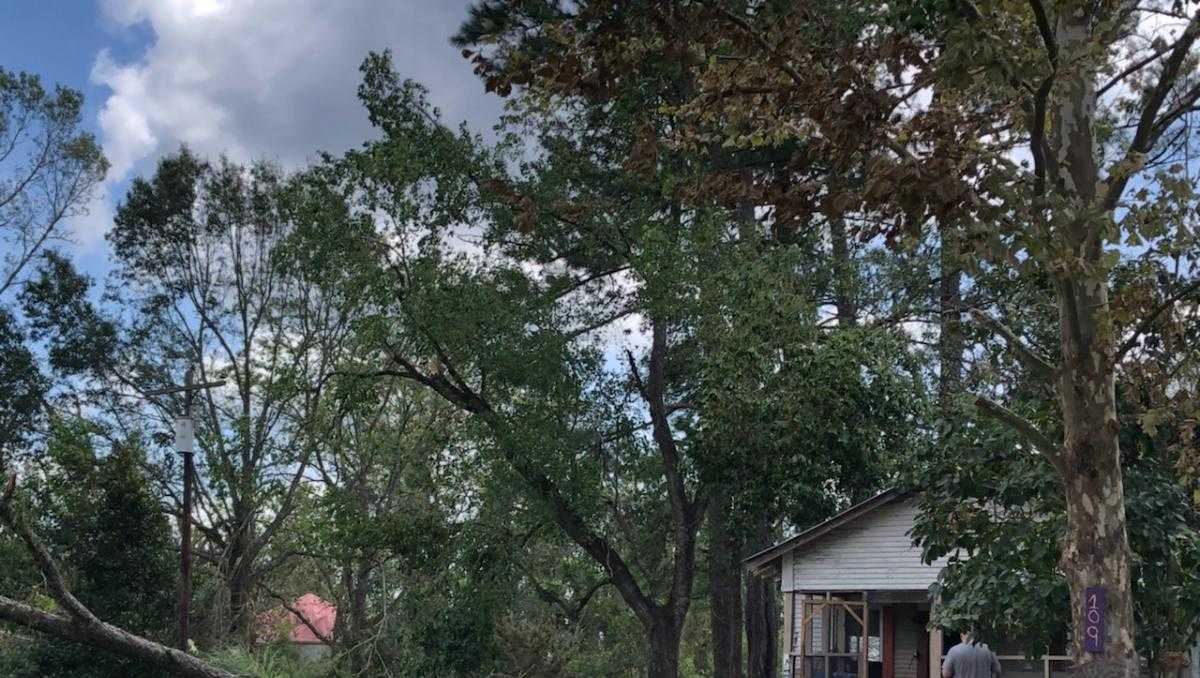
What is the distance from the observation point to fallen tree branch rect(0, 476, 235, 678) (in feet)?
33.3

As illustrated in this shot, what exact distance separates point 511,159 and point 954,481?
1195 centimetres

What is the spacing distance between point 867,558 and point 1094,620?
12147 mm

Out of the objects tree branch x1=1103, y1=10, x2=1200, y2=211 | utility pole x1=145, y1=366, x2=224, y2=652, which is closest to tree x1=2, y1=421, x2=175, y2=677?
utility pole x1=145, y1=366, x2=224, y2=652

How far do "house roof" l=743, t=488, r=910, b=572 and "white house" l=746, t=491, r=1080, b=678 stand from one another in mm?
16

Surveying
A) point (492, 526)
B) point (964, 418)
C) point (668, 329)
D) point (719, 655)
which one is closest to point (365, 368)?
point (492, 526)

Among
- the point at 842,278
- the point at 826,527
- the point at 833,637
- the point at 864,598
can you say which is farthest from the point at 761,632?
the point at 842,278

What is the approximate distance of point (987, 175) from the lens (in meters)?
7.44

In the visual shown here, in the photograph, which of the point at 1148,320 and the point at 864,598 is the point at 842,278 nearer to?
the point at 864,598

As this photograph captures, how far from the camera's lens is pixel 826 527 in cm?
1892

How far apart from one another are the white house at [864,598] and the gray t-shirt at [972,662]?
426 cm

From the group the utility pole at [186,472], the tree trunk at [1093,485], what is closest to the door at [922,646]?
the utility pole at [186,472]

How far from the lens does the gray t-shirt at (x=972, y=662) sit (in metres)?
13.2

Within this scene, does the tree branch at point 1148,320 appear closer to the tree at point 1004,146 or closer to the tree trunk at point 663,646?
the tree at point 1004,146

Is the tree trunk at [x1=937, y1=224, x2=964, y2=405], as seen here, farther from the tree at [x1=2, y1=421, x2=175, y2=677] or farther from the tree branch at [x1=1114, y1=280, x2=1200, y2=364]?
the tree at [x1=2, y1=421, x2=175, y2=677]
